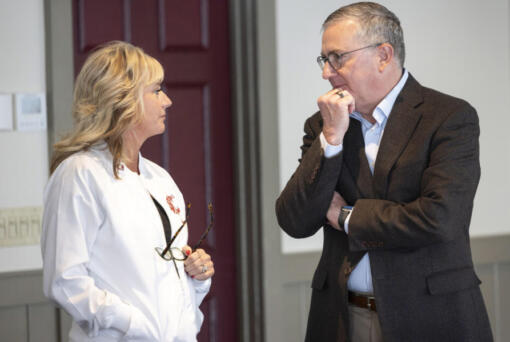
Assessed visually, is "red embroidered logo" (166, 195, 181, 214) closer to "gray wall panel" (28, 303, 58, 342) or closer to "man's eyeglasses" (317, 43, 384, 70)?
"man's eyeglasses" (317, 43, 384, 70)

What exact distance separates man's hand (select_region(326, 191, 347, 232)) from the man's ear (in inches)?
15.4

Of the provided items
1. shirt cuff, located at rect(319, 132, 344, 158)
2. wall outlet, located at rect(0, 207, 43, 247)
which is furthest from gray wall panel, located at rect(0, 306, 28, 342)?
shirt cuff, located at rect(319, 132, 344, 158)

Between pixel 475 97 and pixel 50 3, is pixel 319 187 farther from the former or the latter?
pixel 475 97

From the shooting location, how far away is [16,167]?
284 centimetres

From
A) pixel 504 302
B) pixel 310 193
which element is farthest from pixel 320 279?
pixel 504 302

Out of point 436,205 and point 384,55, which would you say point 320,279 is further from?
point 384,55

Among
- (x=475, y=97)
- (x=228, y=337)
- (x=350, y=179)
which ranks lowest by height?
(x=228, y=337)

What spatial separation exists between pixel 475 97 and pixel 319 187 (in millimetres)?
1983

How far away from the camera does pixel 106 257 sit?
6.11ft

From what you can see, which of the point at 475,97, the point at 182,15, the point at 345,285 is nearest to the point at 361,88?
the point at 345,285

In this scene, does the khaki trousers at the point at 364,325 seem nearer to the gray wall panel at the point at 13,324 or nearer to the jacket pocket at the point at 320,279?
the jacket pocket at the point at 320,279

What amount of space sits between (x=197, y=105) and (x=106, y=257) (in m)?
1.53

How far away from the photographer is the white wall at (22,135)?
2818mm

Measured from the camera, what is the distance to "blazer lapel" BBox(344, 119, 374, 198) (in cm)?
192
